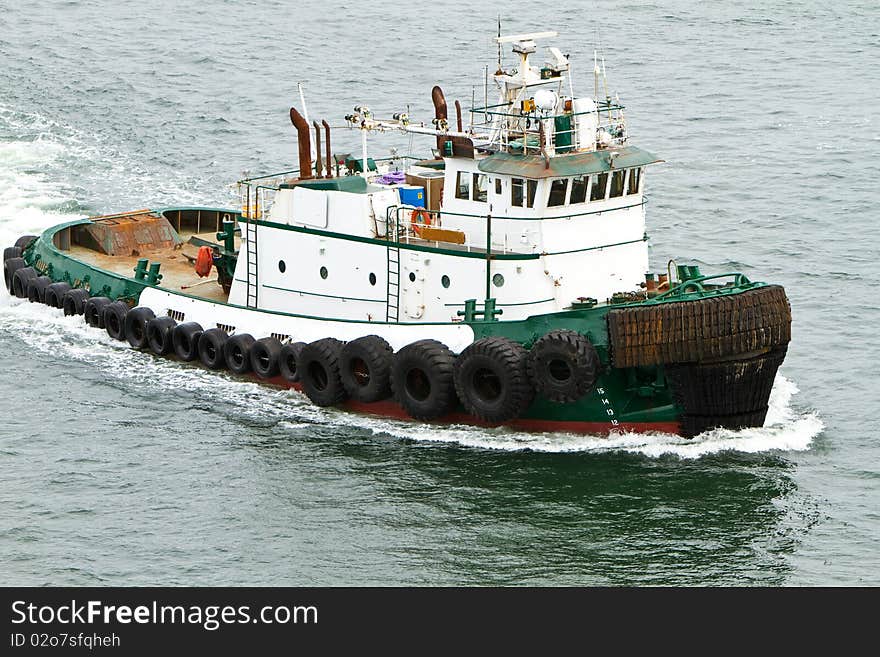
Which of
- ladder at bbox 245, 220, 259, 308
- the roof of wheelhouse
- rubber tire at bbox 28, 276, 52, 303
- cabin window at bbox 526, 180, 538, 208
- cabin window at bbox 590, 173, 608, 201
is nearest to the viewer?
the roof of wheelhouse

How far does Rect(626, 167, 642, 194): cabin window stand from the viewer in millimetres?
25359

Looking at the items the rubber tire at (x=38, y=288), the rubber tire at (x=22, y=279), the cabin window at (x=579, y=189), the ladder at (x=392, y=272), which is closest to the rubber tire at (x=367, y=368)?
the ladder at (x=392, y=272)

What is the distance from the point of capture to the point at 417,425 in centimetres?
2495

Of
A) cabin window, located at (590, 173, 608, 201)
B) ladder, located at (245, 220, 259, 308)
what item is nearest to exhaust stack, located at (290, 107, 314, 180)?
ladder, located at (245, 220, 259, 308)

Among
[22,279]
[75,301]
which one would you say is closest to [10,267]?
[22,279]

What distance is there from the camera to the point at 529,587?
64.7ft

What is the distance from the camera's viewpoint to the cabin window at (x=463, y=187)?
25.6 metres

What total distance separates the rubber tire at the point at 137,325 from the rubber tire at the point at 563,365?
843cm

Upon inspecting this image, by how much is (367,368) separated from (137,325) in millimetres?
5788

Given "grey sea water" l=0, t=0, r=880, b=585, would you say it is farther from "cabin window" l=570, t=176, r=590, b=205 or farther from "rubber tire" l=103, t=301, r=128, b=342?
"cabin window" l=570, t=176, r=590, b=205

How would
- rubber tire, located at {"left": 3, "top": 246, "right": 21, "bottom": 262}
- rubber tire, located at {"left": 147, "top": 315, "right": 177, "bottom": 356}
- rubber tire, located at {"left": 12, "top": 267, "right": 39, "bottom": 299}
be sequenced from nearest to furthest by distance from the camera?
rubber tire, located at {"left": 147, "top": 315, "right": 177, "bottom": 356}
rubber tire, located at {"left": 12, "top": 267, "right": 39, "bottom": 299}
rubber tire, located at {"left": 3, "top": 246, "right": 21, "bottom": 262}

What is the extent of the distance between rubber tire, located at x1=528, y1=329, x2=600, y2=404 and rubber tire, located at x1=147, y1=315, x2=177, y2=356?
7.70 metres

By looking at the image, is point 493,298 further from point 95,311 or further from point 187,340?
point 95,311

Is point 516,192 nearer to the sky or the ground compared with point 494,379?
nearer to the sky
